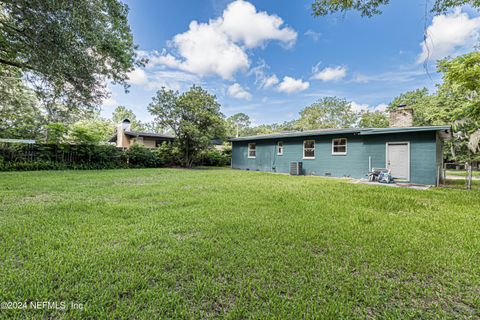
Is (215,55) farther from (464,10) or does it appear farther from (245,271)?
(245,271)

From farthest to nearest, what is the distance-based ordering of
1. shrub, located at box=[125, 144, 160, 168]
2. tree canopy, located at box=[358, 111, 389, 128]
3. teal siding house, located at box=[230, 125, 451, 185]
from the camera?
tree canopy, located at box=[358, 111, 389, 128] < shrub, located at box=[125, 144, 160, 168] < teal siding house, located at box=[230, 125, 451, 185]

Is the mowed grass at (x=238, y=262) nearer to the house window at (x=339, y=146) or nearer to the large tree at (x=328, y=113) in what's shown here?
the house window at (x=339, y=146)

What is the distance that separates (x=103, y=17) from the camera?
663 cm

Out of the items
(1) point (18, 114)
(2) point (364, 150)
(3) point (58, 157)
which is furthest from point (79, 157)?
(2) point (364, 150)

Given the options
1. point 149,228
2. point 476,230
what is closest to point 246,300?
point 149,228

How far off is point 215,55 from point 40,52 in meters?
10.5

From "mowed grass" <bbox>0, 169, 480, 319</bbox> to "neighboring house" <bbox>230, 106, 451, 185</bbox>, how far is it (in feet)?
18.6

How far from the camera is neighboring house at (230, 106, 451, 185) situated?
862cm

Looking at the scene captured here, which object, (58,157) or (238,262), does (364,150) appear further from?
(58,157)

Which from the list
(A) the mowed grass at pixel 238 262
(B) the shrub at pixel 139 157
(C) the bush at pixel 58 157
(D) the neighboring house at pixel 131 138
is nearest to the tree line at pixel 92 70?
(C) the bush at pixel 58 157

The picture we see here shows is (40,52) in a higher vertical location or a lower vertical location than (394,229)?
higher

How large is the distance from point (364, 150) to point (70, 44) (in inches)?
481

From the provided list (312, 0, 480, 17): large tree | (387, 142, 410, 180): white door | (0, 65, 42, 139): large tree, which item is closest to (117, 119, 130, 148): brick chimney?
(0, 65, 42, 139): large tree

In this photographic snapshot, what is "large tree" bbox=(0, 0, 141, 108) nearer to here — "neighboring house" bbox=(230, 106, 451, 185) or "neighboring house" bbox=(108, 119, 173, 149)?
"neighboring house" bbox=(230, 106, 451, 185)
